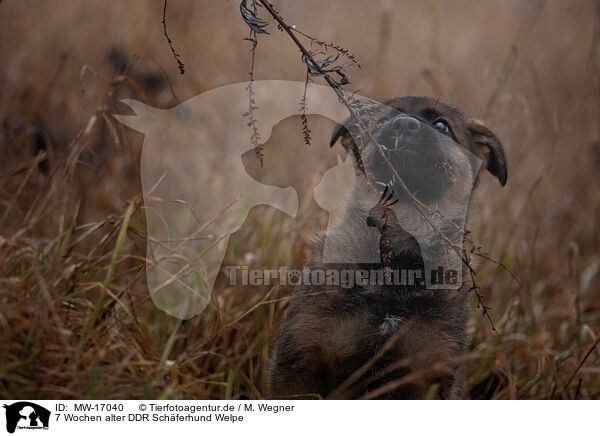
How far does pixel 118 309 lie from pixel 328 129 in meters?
2.19

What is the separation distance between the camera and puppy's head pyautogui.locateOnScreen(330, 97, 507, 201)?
2.32 metres

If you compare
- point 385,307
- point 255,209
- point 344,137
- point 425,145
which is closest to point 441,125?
point 425,145

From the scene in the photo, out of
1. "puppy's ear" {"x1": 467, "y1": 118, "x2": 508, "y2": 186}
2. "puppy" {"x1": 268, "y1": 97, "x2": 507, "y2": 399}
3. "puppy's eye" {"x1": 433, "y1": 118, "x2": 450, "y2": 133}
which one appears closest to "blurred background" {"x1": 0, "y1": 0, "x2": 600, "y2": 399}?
"puppy" {"x1": 268, "y1": 97, "x2": 507, "y2": 399}

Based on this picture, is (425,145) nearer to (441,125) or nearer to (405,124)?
(405,124)

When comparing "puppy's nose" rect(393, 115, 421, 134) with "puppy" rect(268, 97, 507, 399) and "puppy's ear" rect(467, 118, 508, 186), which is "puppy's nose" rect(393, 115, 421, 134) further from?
"puppy's ear" rect(467, 118, 508, 186)

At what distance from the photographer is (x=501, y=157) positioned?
2697mm

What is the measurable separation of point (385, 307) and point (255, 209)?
152 cm

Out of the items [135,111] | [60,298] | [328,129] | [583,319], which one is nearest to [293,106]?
[328,129]

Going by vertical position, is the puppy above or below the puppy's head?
below

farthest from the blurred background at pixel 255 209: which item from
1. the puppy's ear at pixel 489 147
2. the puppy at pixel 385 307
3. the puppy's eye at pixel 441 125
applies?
the puppy's eye at pixel 441 125

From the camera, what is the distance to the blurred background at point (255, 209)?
2.17 metres

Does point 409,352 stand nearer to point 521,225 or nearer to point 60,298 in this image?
point 60,298

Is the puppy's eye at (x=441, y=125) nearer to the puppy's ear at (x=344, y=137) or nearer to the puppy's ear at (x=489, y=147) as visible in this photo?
the puppy's ear at (x=489, y=147)

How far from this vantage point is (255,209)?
3594 mm
